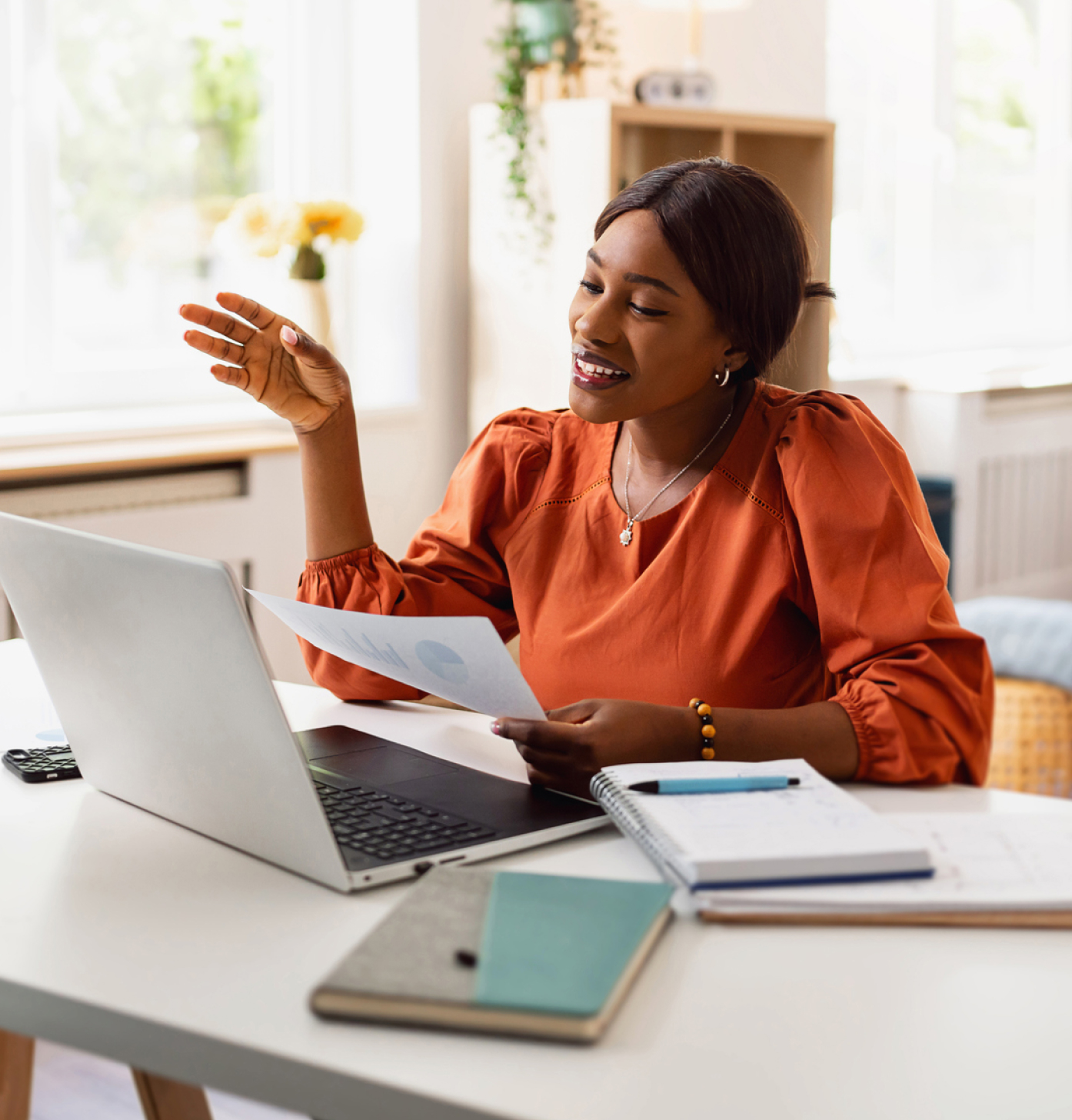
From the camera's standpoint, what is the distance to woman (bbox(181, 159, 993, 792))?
124 centimetres

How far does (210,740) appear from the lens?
2.92ft

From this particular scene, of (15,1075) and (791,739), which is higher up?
(791,739)

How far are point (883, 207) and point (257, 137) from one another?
2.29 m

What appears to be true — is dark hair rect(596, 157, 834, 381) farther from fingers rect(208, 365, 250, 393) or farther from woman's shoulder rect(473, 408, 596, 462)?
fingers rect(208, 365, 250, 393)

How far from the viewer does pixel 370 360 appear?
3.36 metres

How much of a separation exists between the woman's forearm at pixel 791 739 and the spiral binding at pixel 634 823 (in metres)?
0.14

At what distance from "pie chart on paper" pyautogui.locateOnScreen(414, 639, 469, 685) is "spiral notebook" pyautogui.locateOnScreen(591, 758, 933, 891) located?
123 millimetres

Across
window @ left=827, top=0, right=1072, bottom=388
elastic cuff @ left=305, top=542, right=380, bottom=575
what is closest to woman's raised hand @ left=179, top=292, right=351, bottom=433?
elastic cuff @ left=305, top=542, right=380, bottom=575

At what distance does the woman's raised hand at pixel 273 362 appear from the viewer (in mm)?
1270

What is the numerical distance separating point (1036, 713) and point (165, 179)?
2.09 metres

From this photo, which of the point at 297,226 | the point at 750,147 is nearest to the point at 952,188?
the point at 750,147

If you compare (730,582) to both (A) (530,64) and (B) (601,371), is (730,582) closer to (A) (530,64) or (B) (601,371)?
(B) (601,371)

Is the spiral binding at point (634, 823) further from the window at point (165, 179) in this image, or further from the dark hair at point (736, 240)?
the window at point (165, 179)

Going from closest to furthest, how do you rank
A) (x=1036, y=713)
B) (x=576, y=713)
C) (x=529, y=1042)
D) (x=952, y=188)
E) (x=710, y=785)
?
(x=529, y=1042)
(x=710, y=785)
(x=576, y=713)
(x=1036, y=713)
(x=952, y=188)
